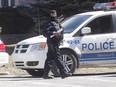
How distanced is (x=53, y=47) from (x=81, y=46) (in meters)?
1.30

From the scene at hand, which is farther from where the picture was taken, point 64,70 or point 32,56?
point 32,56

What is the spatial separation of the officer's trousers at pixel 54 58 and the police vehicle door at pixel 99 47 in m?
1.19

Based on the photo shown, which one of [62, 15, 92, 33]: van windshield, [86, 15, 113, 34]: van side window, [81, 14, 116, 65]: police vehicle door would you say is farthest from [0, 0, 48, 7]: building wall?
[81, 14, 116, 65]: police vehicle door

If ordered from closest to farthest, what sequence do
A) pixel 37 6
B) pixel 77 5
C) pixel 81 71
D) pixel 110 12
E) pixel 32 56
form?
1. pixel 32 56
2. pixel 110 12
3. pixel 81 71
4. pixel 77 5
5. pixel 37 6

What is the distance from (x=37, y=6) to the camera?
33844 mm

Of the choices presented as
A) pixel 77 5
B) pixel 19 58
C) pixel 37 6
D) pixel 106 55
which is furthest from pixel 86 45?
pixel 37 6

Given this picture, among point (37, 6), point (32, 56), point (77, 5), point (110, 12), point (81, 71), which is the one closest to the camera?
point (32, 56)

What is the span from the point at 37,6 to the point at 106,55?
19.8m

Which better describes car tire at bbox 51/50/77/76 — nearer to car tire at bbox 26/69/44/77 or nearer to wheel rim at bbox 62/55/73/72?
wheel rim at bbox 62/55/73/72

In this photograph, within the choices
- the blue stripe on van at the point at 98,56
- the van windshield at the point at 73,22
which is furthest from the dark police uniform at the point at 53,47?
the van windshield at the point at 73,22

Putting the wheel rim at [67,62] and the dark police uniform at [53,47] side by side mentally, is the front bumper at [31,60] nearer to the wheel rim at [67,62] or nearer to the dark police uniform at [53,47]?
the wheel rim at [67,62]

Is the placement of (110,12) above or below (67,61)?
above

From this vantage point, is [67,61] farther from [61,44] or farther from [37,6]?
[37,6]

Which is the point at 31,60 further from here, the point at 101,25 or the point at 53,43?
the point at 101,25
